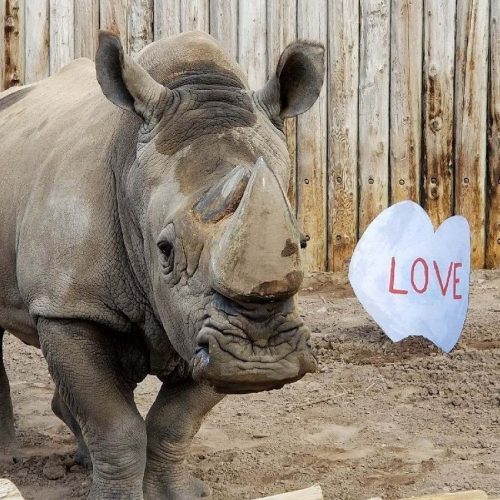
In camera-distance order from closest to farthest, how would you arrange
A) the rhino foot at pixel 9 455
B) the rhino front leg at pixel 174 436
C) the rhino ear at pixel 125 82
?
the rhino ear at pixel 125 82, the rhino front leg at pixel 174 436, the rhino foot at pixel 9 455

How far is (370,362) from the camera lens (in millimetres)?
6820

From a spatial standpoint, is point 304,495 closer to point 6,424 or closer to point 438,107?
point 6,424

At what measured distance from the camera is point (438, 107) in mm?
8414

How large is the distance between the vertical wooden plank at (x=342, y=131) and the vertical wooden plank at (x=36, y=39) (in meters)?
2.03

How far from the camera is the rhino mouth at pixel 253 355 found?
335 centimetres

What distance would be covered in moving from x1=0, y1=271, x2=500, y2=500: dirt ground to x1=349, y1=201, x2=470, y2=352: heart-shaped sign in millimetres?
166

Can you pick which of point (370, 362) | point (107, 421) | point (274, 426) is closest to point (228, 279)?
point (107, 421)

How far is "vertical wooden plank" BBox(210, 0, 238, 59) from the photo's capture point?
8438mm

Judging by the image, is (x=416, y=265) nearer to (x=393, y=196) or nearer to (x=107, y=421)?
(x=393, y=196)

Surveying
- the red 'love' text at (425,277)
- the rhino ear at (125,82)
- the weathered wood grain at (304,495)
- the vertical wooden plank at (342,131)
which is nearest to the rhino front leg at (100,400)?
the rhino ear at (125,82)

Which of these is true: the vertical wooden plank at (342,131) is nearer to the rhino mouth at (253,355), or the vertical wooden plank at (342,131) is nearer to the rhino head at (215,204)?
the rhino head at (215,204)

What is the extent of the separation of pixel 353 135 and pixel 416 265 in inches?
69.4

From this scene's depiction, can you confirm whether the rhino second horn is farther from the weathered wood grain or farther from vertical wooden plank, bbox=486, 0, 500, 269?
vertical wooden plank, bbox=486, 0, 500, 269

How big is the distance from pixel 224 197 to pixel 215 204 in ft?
0.16
